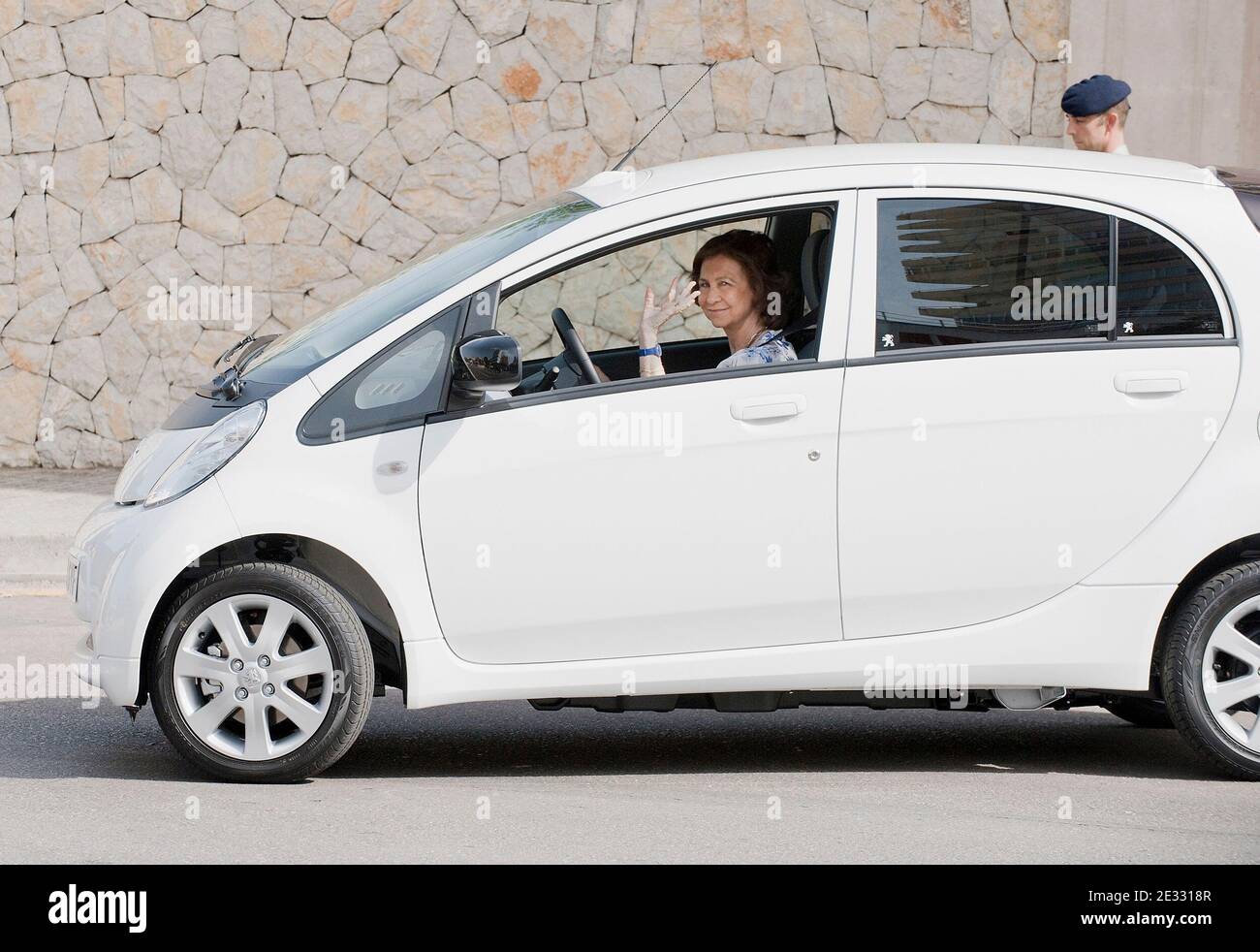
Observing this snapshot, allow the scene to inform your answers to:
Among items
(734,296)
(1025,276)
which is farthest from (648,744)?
(1025,276)

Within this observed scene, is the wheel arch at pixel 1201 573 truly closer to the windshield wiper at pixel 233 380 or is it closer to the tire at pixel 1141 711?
the tire at pixel 1141 711

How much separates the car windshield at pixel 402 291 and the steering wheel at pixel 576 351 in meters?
0.35

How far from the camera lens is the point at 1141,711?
606 cm

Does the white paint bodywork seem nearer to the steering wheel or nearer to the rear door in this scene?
the rear door

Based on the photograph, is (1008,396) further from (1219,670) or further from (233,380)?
(233,380)

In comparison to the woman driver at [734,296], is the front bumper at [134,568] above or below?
below

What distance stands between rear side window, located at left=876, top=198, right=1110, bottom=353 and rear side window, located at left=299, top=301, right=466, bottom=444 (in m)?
1.33

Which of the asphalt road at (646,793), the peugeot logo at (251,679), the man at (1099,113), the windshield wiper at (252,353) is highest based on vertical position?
the man at (1099,113)

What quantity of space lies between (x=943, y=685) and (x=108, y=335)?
27.7 ft

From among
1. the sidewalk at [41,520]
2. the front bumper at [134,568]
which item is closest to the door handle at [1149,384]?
the front bumper at [134,568]

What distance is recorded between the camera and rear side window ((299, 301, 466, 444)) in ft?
16.9

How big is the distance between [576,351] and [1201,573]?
2.06m

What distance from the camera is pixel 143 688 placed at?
17.2 feet

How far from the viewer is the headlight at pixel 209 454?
5148 millimetres
